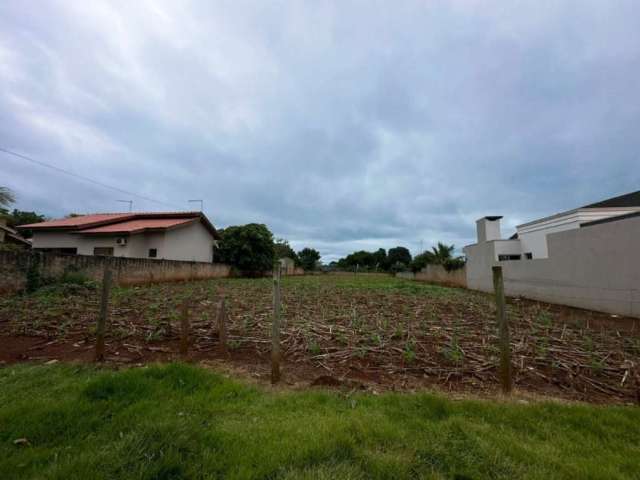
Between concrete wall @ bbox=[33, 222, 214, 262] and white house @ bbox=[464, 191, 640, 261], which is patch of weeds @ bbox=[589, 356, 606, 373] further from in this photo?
concrete wall @ bbox=[33, 222, 214, 262]

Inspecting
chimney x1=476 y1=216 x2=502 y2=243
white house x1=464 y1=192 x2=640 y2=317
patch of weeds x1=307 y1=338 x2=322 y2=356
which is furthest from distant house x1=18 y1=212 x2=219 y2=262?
chimney x1=476 y1=216 x2=502 y2=243

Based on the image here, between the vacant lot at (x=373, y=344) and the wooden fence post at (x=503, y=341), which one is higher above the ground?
the wooden fence post at (x=503, y=341)

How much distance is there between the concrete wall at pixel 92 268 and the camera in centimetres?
873

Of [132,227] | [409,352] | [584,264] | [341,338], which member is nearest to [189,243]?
[132,227]

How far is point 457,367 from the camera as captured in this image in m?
3.62

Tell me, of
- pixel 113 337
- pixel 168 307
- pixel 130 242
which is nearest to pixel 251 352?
pixel 113 337

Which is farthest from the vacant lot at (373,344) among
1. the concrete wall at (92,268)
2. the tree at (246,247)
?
the tree at (246,247)

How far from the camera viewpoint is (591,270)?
826cm

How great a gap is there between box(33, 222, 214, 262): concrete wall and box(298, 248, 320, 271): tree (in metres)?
25.0

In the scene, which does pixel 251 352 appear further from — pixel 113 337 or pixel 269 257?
pixel 269 257

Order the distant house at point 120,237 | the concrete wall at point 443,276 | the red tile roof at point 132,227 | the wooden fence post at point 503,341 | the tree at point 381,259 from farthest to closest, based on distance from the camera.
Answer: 1. the tree at point 381,259
2. the concrete wall at point 443,276
3. the distant house at point 120,237
4. the red tile roof at point 132,227
5. the wooden fence post at point 503,341

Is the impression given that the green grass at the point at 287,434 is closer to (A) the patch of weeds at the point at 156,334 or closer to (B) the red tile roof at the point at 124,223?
(A) the patch of weeds at the point at 156,334

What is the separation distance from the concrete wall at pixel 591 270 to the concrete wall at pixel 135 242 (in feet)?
62.0

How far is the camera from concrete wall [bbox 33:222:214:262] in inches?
620
